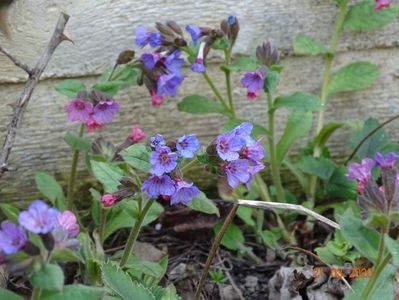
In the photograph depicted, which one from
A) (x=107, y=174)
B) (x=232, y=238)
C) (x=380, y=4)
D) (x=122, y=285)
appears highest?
(x=380, y=4)

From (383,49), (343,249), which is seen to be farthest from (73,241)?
(383,49)

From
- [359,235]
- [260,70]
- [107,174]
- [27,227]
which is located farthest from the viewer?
[260,70]

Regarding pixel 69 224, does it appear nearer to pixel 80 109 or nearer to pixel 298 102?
pixel 80 109

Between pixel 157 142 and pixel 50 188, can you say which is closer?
pixel 157 142

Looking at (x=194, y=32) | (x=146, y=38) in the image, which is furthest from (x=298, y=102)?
(x=146, y=38)

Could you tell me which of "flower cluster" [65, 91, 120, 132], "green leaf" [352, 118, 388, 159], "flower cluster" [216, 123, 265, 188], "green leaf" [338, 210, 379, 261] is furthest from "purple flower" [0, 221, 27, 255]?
"green leaf" [352, 118, 388, 159]

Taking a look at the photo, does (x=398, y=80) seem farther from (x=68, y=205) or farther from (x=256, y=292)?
(x=68, y=205)
